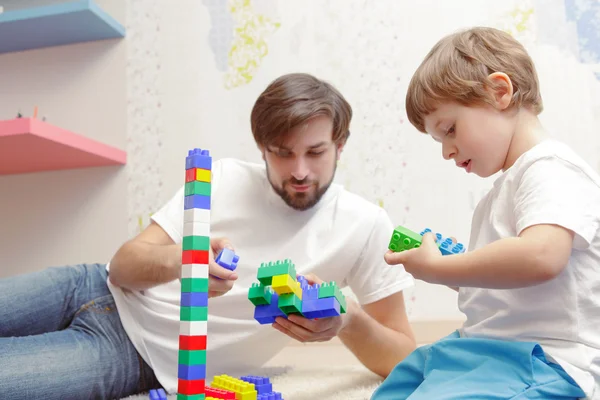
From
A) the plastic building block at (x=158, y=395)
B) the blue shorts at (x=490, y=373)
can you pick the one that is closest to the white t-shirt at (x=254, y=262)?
the plastic building block at (x=158, y=395)

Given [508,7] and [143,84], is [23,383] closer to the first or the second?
[143,84]

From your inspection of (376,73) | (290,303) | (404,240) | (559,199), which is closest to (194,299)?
(290,303)

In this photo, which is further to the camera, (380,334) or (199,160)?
(380,334)

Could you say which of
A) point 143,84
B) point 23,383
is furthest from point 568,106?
point 23,383

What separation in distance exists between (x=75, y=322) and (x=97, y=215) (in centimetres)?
76

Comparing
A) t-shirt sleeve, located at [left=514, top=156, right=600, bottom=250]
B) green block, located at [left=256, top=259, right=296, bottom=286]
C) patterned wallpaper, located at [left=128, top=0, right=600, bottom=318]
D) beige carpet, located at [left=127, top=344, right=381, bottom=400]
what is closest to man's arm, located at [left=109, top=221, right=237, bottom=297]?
green block, located at [left=256, top=259, right=296, bottom=286]

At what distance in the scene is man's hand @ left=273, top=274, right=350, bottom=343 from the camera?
2.90 ft

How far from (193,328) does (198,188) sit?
15 cm

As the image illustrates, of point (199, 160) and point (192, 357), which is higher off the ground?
point (199, 160)

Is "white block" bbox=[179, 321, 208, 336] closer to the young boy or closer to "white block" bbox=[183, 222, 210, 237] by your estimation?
"white block" bbox=[183, 222, 210, 237]

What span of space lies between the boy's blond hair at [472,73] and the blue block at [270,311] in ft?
1.17

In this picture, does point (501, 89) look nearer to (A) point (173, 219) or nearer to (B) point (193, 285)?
(B) point (193, 285)

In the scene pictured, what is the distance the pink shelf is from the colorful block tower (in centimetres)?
101

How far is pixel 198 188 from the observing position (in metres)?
0.62
